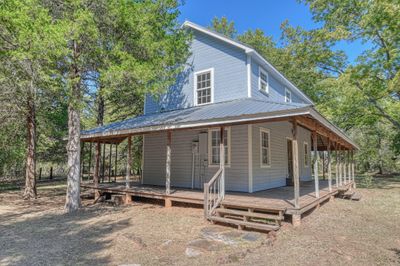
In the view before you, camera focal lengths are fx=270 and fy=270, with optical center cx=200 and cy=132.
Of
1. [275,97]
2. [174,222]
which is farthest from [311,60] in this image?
[174,222]

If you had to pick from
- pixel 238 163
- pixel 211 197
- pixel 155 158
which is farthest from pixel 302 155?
pixel 211 197

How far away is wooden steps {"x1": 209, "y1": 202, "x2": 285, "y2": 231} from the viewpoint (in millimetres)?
6547

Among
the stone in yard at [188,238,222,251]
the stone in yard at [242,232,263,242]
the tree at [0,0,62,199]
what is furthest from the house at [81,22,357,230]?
the tree at [0,0,62,199]

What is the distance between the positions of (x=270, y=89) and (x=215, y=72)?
10.1ft

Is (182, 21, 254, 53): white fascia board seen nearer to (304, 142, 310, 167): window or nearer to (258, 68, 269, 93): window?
(258, 68, 269, 93): window

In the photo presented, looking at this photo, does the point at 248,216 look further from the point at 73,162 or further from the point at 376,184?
the point at 376,184

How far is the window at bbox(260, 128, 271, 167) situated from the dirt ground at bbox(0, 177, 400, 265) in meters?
2.87

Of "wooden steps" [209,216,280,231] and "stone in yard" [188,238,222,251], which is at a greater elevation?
"wooden steps" [209,216,280,231]

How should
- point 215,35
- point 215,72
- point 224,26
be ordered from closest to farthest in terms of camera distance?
point 215,35, point 215,72, point 224,26

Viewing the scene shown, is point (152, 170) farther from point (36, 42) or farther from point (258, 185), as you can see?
point (36, 42)

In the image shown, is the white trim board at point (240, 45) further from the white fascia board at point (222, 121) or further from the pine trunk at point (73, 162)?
the pine trunk at point (73, 162)

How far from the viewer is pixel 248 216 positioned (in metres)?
6.94

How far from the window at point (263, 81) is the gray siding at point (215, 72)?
4.20 ft

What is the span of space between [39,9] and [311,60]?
17545 mm
